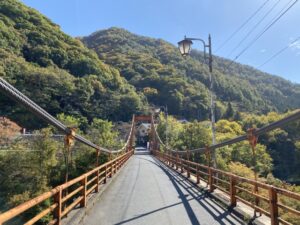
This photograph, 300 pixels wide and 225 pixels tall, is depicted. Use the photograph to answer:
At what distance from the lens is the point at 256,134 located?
8133 mm

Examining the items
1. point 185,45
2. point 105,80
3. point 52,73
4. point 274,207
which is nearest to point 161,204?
point 274,207

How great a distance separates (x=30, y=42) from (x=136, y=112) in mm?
34447

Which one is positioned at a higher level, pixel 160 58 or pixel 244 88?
pixel 160 58

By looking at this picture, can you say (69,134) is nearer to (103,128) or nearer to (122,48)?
(103,128)

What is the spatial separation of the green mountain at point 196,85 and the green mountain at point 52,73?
18007 millimetres

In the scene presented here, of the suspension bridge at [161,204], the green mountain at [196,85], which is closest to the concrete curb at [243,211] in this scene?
the suspension bridge at [161,204]

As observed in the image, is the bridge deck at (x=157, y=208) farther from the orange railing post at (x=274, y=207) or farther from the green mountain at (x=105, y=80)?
the green mountain at (x=105, y=80)

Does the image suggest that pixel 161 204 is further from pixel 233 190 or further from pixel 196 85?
pixel 196 85

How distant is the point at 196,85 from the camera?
119688 mm

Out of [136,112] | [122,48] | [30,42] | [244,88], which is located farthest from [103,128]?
[122,48]

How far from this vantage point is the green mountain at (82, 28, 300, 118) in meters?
117

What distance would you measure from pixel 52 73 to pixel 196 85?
53546mm

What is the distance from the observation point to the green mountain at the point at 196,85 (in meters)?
117

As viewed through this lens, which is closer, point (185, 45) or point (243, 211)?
point (243, 211)
